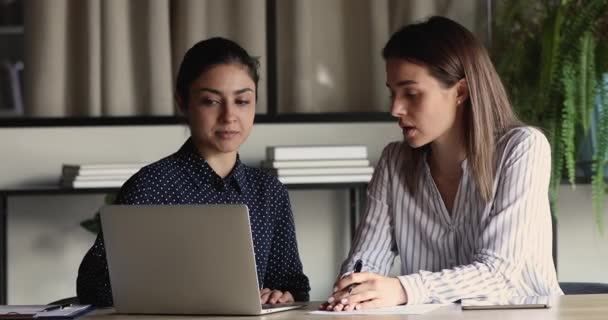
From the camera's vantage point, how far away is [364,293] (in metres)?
2.02

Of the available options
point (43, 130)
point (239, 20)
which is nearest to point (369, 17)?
point (239, 20)

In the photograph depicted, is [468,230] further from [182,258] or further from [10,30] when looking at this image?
[10,30]

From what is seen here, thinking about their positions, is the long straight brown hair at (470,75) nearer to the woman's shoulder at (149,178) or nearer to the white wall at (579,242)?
the woman's shoulder at (149,178)

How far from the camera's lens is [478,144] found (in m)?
2.33

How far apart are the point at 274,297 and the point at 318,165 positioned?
1.35 metres

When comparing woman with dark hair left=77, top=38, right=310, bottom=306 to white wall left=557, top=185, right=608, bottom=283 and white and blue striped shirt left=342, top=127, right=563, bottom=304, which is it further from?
white wall left=557, top=185, right=608, bottom=283

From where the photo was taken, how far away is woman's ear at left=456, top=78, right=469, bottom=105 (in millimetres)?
2357

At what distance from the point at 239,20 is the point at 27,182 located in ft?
3.04

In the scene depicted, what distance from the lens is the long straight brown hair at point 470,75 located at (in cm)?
232

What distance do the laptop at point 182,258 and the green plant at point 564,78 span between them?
166 centimetres

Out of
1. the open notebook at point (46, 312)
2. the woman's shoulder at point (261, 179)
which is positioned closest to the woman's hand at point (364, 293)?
the open notebook at point (46, 312)

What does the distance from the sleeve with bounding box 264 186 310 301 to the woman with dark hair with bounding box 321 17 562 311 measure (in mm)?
164

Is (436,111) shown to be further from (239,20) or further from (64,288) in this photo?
(64,288)

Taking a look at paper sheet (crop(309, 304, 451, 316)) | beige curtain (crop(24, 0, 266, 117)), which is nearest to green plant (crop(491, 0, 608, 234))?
beige curtain (crop(24, 0, 266, 117))
